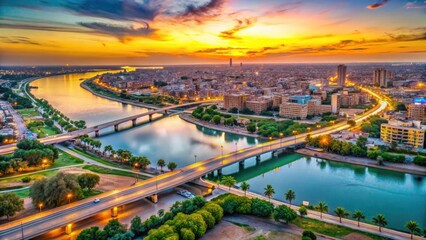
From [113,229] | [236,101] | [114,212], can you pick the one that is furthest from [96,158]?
[236,101]

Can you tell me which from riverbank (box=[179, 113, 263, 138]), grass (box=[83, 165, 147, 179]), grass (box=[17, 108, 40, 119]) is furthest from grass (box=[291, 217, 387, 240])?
grass (box=[17, 108, 40, 119])

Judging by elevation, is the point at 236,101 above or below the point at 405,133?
above

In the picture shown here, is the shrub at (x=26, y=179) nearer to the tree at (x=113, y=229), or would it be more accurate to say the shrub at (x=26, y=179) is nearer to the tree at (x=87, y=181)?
the tree at (x=87, y=181)

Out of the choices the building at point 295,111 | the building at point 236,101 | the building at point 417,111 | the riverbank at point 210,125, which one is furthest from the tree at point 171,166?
the building at point 236,101

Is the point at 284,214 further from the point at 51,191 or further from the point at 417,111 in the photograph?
the point at 417,111

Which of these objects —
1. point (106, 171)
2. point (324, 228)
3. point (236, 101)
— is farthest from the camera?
point (236, 101)

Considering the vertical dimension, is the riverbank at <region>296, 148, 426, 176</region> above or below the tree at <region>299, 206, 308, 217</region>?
below

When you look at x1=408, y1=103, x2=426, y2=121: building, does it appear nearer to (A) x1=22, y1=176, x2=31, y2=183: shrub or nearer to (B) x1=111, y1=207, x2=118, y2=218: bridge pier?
(B) x1=111, y1=207, x2=118, y2=218: bridge pier
